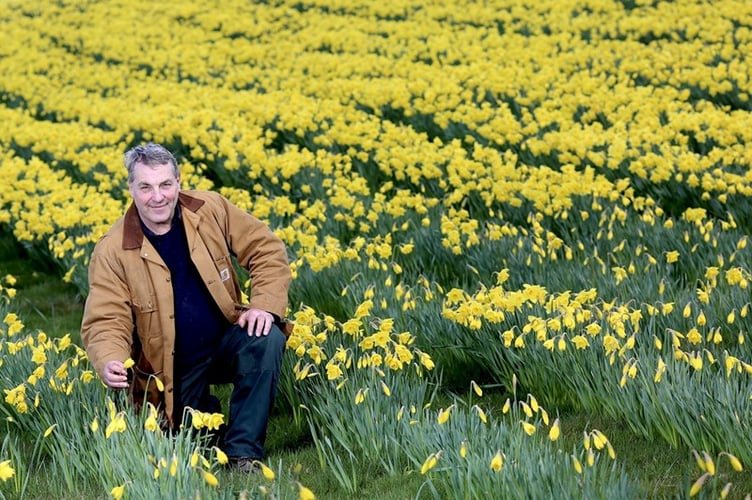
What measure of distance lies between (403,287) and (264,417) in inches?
71.9

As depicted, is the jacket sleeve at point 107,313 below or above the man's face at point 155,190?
below

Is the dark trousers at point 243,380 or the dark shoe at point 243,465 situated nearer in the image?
the dark shoe at point 243,465

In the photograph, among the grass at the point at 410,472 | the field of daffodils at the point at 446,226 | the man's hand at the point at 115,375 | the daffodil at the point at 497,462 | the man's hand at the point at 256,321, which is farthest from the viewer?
the man's hand at the point at 256,321

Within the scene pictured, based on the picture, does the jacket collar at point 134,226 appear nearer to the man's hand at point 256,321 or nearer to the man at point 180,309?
the man at point 180,309

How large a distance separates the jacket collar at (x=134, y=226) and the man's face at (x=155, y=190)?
0.22 feet

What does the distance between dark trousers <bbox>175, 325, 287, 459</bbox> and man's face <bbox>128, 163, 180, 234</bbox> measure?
0.68 m

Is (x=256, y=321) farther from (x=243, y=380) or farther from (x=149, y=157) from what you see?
(x=149, y=157)


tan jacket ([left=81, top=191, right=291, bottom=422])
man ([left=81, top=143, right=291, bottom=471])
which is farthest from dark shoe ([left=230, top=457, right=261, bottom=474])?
tan jacket ([left=81, top=191, right=291, bottom=422])

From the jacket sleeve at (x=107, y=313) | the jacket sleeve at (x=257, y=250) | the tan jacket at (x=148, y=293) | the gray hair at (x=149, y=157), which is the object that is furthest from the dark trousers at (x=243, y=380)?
the gray hair at (x=149, y=157)

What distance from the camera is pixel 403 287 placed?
5.97 meters

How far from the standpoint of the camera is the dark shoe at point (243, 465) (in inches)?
163

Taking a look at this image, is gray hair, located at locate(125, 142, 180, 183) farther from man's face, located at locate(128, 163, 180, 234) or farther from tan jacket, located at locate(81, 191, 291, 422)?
tan jacket, located at locate(81, 191, 291, 422)

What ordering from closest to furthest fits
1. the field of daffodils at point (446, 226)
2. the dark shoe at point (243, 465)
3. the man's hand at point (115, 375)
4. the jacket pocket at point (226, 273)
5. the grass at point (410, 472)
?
the grass at point (410, 472)
the field of daffodils at point (446, 226)
the man's hand at point (115, 375)
the dark shoe at point (243, 465)
the jacket pocket at point (226, 273)

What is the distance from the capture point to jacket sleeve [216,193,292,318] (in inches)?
184
